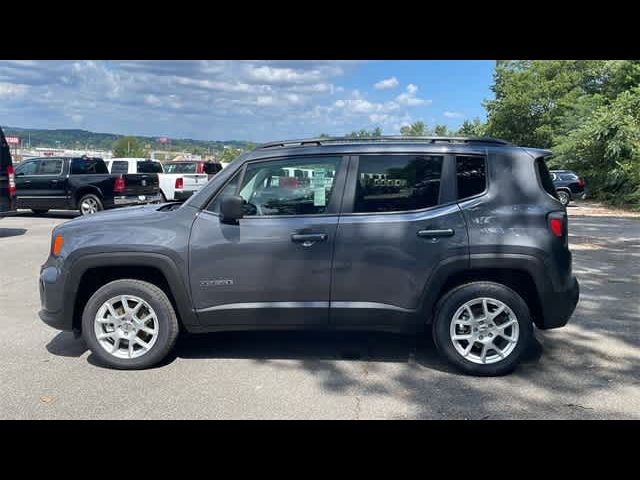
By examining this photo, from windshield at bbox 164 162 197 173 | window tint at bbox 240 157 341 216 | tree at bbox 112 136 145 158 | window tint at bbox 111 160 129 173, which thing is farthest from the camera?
tree at bbox 112 136 145 158

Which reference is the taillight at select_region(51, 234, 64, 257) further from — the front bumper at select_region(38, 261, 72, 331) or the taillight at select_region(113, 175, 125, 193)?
the taillight at select_region(113, 175, 125, 193)

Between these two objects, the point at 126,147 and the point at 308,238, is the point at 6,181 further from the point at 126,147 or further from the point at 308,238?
the point at 126,147

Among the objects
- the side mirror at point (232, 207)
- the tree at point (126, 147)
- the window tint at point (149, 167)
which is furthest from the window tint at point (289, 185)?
the tree at point (126, 147)

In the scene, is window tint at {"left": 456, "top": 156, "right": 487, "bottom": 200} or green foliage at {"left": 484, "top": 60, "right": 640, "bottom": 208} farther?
green foliage at {"left": 484, "top": 60, "right": 640, "bottom": 208}

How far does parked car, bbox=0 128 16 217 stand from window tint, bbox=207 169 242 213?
8.68m

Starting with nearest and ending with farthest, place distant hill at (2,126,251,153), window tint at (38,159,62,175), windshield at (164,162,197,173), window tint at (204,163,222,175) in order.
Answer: window tint at (38,159,62,175)
window tint at (204,163,222,175)
windshield at (164,162,197,173)
distant hill at (2,126,251,153)

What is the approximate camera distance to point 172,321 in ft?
14.1

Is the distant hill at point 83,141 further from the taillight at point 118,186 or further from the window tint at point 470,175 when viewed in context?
the window tint at point 470,175

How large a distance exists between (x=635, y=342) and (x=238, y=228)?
3935 mm

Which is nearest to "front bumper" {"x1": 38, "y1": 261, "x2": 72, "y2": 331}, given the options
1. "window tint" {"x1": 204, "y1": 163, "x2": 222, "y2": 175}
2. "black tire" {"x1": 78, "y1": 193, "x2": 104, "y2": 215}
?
"black tire" {"x1": 78, "y1": 193, "x2": 104, "y2": 215}

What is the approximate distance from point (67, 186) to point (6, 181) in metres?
4.38

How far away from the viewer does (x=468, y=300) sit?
13.8ft

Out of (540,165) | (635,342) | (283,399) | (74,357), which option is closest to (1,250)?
(74,357)

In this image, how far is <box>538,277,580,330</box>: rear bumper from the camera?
418cm
